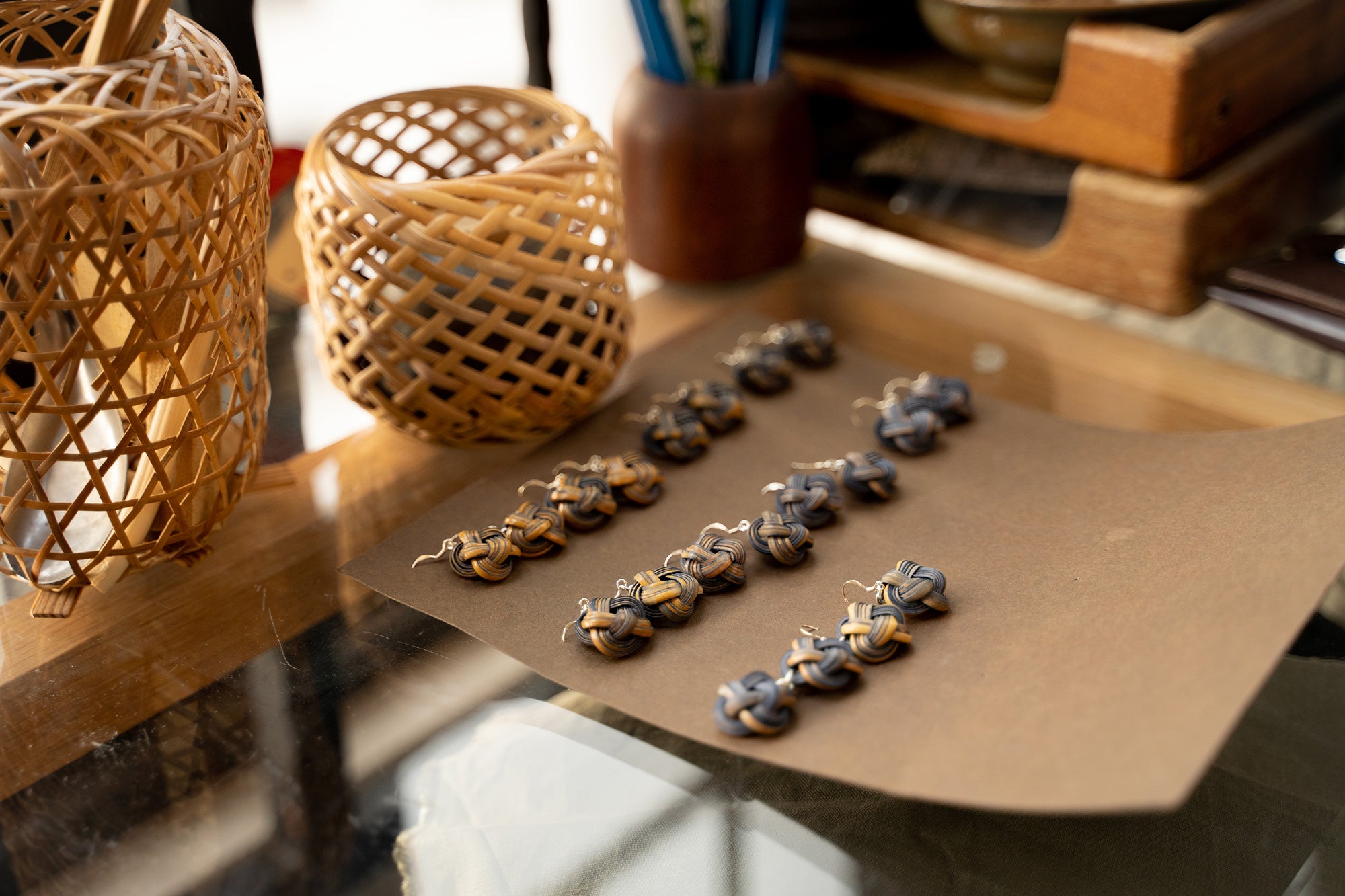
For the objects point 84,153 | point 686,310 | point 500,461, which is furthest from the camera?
point 686,310

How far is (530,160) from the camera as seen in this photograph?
0.46 meters

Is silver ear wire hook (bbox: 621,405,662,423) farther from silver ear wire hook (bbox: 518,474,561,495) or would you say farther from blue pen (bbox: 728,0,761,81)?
blue pen (bbox: 728,0,761,81)

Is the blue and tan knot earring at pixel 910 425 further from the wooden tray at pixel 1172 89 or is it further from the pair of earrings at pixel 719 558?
the wooden tray at pixel 1172 89

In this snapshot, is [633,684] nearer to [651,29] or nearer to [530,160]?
[530,160]

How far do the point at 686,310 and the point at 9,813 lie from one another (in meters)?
0.42

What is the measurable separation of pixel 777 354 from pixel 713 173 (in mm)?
123

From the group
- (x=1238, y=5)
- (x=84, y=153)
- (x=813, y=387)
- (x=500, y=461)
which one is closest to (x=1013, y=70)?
(x=1238, y=5)

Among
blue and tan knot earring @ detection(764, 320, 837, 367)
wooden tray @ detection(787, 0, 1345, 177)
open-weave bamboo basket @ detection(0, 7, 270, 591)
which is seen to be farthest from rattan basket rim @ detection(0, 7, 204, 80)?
wooden tray @ detection(787, 0, 1345, 177)

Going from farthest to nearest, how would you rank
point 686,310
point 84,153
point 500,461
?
point 686,310 < point 500,461 < point 84,153

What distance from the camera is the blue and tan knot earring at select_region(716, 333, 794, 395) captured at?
57 centimetres

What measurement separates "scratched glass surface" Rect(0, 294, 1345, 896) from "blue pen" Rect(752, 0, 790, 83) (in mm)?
379

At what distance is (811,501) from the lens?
470 millimetres

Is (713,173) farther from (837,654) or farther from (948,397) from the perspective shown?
(837,654)

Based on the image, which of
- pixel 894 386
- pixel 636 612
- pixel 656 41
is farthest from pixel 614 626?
pixel 656 41
